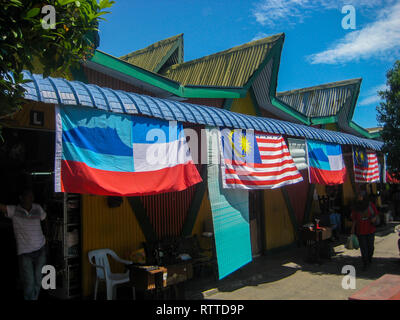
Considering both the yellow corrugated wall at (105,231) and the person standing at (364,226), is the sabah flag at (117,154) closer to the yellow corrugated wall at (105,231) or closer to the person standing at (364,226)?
the yellow corrugated wall at (105,231)

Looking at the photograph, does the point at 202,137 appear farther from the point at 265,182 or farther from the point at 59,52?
the point at 59,52

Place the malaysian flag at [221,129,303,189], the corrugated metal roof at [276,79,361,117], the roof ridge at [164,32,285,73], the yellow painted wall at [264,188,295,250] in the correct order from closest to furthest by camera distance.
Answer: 1. the malaysian flag at [221,129,303,189]
2. the roof ridge at [164,32,285,73]
3. the yellow painted wall at [264,188,295,250]
4. the corrugated metal roof at [276,79,361,117]

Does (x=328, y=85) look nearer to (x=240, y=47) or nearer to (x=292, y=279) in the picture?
(x=240, y=47)

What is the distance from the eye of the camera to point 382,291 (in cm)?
433

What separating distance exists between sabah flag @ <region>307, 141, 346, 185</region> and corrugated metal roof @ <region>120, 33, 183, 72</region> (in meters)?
5.82

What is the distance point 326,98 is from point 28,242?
45.7 ft

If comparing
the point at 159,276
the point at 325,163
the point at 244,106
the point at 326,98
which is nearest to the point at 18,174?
the point at 159,276

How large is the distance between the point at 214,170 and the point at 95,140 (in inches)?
99.3

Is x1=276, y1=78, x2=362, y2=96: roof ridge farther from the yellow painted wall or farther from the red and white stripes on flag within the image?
the yellow painted wall

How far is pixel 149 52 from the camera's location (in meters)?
13.1

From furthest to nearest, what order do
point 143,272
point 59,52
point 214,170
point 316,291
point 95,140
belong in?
point 316,291 < point 214,170 < point 143,272 < point 95,140 < point 59,52

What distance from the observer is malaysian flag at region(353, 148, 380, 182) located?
38.6ft

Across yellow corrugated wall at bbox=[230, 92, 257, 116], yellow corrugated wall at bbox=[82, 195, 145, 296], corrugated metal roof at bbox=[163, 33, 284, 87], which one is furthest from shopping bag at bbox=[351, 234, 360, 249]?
yellow corrugated wall at bbox=[82, 195, 145, 296]
